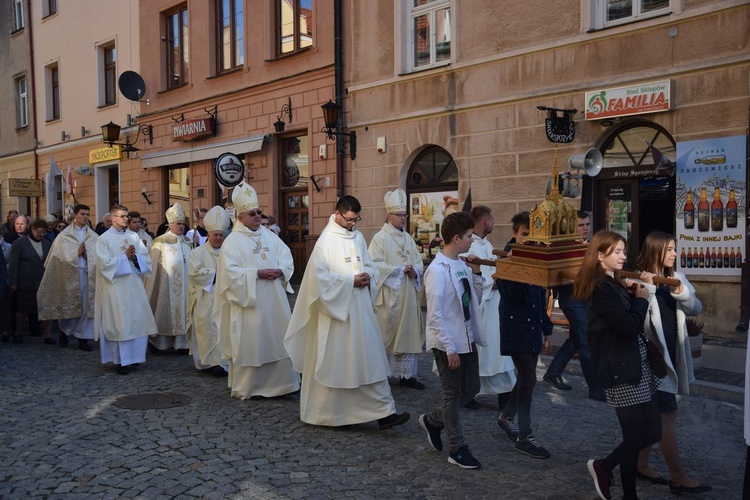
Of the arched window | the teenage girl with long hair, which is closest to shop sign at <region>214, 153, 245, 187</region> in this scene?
the arched window

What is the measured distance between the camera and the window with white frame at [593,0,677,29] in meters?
10.6

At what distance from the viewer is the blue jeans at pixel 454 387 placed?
4.89 m

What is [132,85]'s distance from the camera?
21.1 meters

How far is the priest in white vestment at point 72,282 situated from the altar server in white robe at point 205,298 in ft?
8.81

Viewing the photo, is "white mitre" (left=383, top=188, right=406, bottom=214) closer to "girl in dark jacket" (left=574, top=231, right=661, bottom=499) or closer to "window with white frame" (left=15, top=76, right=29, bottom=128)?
"girl in dark jacket" (left=574, top=231, right=661, bottom=499)

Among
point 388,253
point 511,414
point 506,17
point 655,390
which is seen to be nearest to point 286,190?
point 506,17

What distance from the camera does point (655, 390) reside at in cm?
408

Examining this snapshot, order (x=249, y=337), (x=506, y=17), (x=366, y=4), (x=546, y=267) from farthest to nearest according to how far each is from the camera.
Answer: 1. (x=366, y=4)
2. (x=506, y=17)
3. (x=249, y=337)
4. (x=546, y=267)

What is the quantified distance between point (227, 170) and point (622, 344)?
487 inches

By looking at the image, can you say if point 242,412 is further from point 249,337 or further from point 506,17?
point 506,17

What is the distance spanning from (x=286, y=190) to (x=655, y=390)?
1410cm

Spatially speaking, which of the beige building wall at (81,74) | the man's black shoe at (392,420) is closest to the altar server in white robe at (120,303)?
the man's black shoe at (392,420)

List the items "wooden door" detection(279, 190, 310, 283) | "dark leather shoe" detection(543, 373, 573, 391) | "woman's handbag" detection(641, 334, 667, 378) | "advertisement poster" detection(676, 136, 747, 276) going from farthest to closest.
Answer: "wooden door" detection(279, 190, 310, 283), "advertisement poster" detection(676, 136, 747, 276), "dark leather shoe" detection(543, 373, 573, 391), "woman's handbag" detection(641, 334, 667, 378)

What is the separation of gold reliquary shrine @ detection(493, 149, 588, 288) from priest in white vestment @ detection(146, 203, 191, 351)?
6287mm
